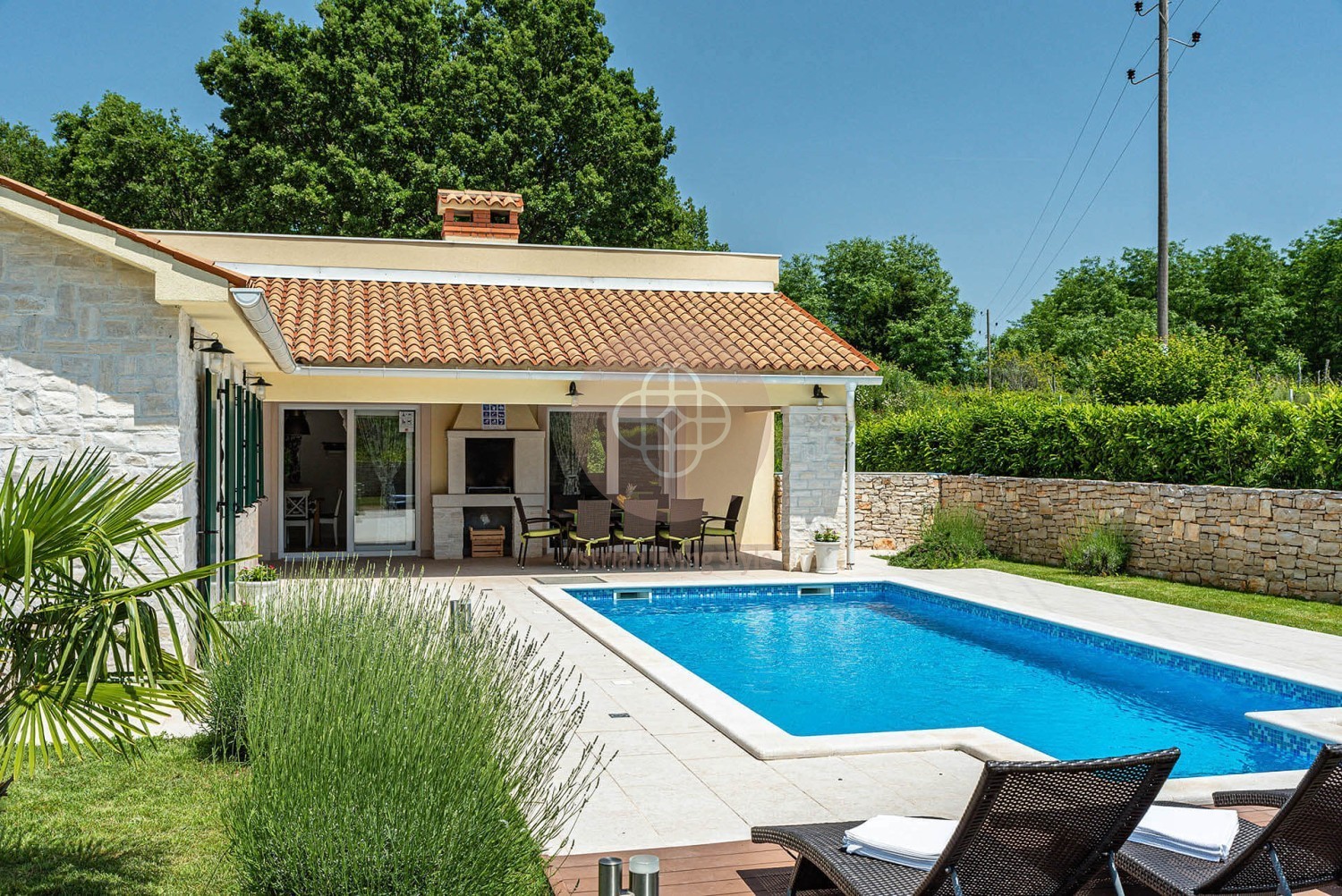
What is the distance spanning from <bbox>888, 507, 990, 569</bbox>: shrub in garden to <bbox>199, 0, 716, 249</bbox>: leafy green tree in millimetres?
14917

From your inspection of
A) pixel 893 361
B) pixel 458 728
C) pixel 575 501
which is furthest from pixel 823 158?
pixel 458 728

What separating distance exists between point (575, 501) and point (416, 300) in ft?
15.1

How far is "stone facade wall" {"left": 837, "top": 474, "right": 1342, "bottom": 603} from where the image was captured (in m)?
13.0

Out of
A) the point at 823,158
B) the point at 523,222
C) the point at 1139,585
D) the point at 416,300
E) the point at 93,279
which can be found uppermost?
the point at 823,158

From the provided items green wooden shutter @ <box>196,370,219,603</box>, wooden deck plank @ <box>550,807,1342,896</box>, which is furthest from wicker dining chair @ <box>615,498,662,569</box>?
wooden deck plank @ <box>550,807,1342,896</box>

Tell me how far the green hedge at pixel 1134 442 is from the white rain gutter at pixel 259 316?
11748 mm

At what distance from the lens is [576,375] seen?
14328 mm

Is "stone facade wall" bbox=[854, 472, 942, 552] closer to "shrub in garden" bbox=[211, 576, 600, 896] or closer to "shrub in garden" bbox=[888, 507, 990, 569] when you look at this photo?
"shrub in garden" bbox=[888, 507, 990, 569]

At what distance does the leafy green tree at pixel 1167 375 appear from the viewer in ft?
59.9

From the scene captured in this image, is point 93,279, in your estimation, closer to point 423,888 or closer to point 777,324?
point 423,888

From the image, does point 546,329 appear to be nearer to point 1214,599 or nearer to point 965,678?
point 965,678

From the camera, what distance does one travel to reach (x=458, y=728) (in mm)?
3793

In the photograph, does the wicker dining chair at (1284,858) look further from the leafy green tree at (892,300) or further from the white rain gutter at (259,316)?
the leafy green tree at (892,300)

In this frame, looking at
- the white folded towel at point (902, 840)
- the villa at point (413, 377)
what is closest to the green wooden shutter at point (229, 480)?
the villa at point (413, 377)
